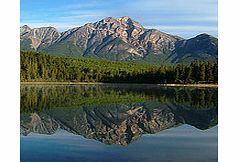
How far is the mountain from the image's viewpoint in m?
150

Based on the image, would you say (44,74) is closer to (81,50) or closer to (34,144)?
(34,144)

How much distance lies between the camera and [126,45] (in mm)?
172250

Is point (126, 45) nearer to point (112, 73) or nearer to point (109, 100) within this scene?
point (112, 73)

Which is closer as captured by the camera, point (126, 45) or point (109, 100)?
point (109, 100)

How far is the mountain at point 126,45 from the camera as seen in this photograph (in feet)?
494

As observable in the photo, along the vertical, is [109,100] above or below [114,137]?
above

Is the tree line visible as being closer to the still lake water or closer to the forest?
the still lake water

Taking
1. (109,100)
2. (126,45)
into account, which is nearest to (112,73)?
(109,100)

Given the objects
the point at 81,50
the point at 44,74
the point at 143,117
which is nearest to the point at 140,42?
the point at 81,50

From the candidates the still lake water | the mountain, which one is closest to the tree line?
the still lake water

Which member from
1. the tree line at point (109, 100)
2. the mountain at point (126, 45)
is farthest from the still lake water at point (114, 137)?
the mountain at point (126, 45)

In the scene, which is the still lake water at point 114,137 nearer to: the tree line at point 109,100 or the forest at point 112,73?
the tree line at point 109,100
